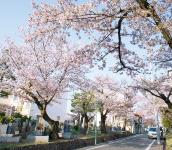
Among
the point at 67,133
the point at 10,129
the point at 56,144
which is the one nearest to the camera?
the point at 56,144

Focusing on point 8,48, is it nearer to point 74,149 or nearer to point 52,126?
point 52,126

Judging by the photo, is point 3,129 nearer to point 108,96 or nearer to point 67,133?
point 67,133

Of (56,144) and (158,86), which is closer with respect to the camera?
(56,144)

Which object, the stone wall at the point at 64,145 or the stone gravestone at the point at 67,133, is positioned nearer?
the stone wall at the point at 64,145

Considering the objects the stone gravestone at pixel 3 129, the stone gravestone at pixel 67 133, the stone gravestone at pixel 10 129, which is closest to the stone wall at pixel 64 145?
the stone gravestone at pixel 67 133

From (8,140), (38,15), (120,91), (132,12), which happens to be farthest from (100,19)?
(120,91)

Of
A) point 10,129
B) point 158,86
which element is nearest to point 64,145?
point 10,129

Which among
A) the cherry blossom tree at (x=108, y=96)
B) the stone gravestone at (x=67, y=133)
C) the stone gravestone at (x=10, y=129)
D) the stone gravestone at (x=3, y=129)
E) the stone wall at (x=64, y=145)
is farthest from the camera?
the cherry blossom tree at (x=108, y=96)

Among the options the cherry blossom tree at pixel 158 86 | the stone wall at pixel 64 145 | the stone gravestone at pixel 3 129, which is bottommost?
the stone wall at pixel 64 145

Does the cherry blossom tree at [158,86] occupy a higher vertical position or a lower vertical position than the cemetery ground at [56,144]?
higher

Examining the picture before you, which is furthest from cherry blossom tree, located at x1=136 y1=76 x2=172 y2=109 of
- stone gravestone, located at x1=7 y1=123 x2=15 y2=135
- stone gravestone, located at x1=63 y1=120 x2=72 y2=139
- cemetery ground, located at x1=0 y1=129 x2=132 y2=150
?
stone gravestone, located at x1=7 y1=123 x2=15 y2=135

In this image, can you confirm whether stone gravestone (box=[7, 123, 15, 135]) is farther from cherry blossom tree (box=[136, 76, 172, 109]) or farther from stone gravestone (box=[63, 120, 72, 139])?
cherry blossom tree (box=[136, 76, 172, 109])

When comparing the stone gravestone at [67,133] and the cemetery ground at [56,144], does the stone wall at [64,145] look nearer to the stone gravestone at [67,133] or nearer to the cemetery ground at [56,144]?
the cemetery ground at [56,144]

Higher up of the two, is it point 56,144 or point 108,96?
point 108,96
